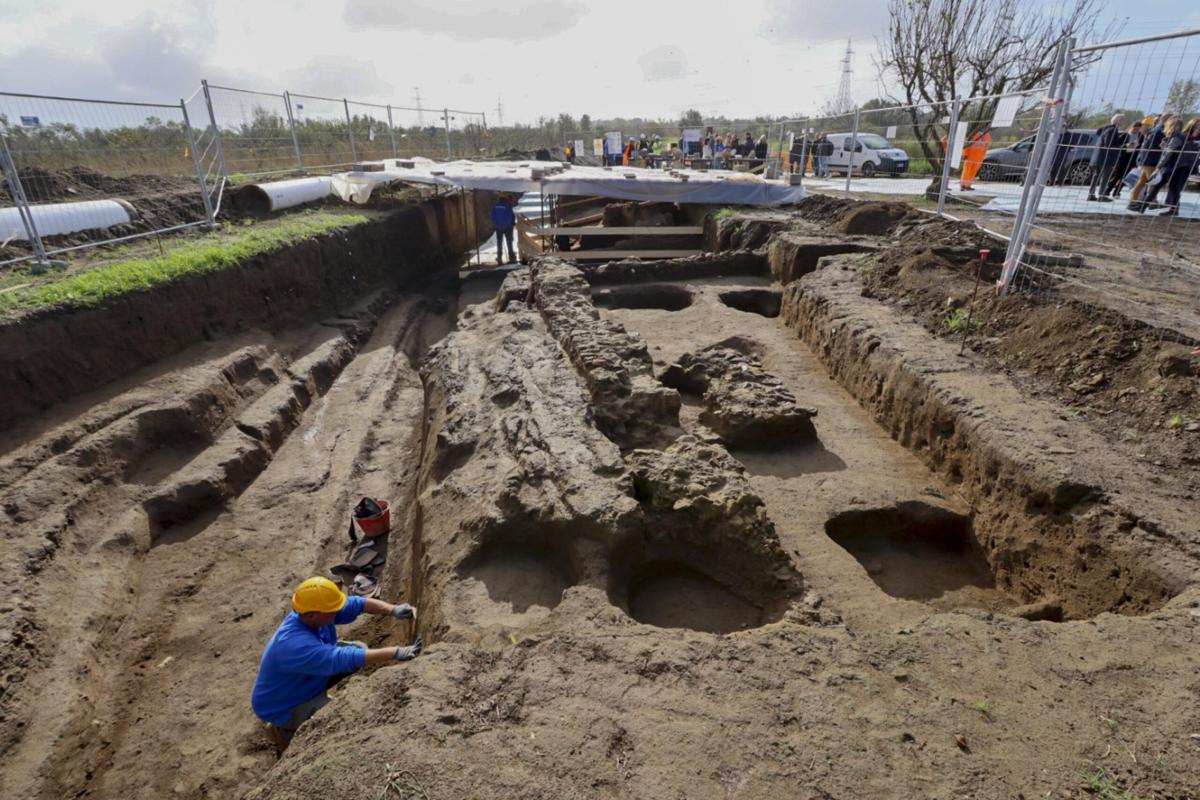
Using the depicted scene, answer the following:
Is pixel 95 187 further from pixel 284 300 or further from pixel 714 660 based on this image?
pixel 714 660

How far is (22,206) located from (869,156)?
20676 millimetres

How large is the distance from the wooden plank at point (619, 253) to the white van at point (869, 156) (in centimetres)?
737

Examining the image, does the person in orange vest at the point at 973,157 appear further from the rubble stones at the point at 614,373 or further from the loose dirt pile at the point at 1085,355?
the rubble stones at the point at 614,373

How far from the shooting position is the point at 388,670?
276 cm

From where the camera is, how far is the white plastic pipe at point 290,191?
1242 centimetres

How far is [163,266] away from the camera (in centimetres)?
807

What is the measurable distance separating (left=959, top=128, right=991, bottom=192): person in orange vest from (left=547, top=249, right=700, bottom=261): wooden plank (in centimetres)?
571

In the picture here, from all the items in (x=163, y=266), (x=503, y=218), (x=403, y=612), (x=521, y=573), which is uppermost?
(x=163, y=266)

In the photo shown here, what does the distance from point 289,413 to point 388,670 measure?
20.3 feet

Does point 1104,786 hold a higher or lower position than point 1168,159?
lower

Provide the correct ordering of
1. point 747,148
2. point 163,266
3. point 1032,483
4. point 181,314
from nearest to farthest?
point 1032,483 < point 181,314 < point 163,266 < point 747,148

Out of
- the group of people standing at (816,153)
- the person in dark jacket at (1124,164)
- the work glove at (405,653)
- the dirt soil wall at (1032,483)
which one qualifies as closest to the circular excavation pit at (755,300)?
the dirt soil wall at (1032,483)

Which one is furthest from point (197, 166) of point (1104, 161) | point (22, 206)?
point (1104, 161)

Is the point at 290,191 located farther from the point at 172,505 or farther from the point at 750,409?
the point at 750,409
